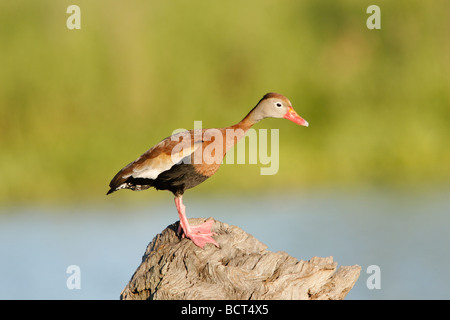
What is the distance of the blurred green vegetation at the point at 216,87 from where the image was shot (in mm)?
11094

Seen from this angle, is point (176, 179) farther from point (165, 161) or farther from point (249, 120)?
point (249, 120)

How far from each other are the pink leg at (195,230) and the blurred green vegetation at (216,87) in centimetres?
462

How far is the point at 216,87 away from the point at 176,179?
6.04 metres

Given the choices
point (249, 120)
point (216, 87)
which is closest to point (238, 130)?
point (249, 120)

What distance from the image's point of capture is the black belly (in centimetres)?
593

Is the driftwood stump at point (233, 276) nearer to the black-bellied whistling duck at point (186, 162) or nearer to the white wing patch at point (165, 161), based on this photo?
the black-bellied whistling duck at point (186, 162)

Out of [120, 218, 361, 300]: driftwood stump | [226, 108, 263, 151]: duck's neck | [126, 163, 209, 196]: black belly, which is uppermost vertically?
[226, 108, 263, 151]: duck's neck

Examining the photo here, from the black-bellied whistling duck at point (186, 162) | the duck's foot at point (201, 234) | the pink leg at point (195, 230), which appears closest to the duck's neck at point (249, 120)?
the black-bellied whistling duck at point (186, 162)

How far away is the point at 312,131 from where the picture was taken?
1184 centimetres

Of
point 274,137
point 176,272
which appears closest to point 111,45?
point 274,137

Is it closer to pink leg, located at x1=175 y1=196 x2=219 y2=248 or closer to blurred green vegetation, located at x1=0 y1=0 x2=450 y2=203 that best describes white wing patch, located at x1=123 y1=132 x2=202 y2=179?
pink leg, located at x1=175 y1=196 x2=219 y2=248

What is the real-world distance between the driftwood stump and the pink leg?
0.18 feet

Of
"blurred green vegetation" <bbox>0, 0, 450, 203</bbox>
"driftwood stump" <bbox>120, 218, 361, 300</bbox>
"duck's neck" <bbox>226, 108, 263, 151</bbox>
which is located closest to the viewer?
"driftwood stump" <bbox>120, 218, 361, 300</bbox>

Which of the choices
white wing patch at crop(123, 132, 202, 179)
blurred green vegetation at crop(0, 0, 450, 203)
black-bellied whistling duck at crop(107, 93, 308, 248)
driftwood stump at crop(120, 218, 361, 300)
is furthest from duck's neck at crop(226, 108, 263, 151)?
blurred green vegetation at crop(0, 0, 450, 203)
